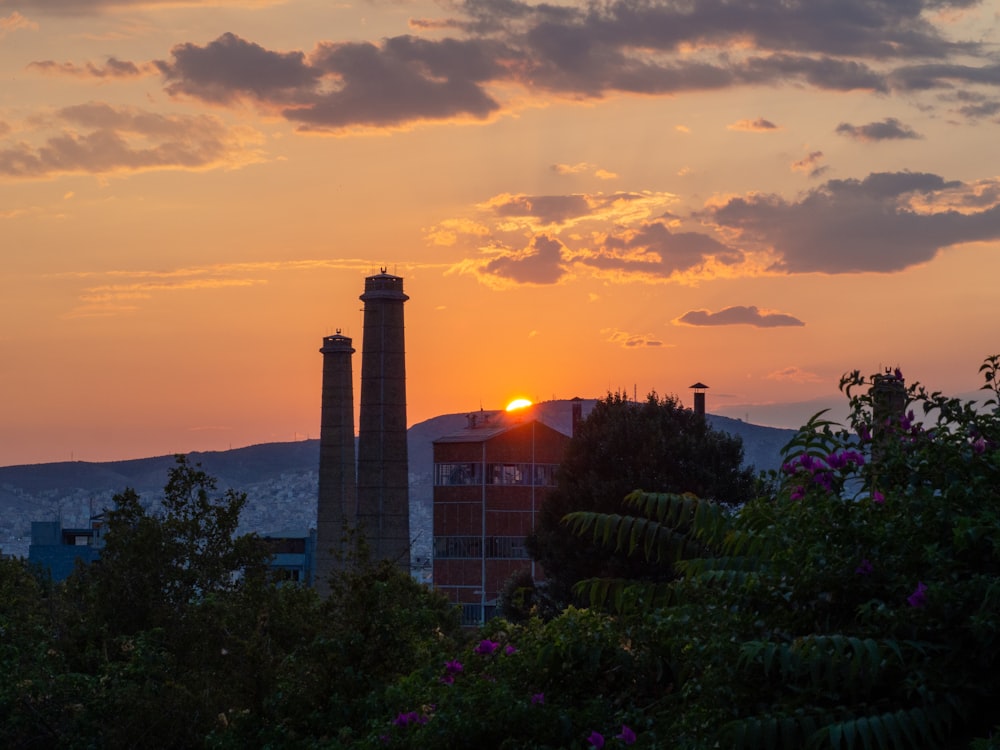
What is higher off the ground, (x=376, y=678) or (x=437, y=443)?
(x=437, y=443)

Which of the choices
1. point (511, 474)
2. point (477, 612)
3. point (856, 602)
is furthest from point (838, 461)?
point (511, 474)

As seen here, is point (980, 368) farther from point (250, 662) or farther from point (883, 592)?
point (250, 662)

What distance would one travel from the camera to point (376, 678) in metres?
15.1

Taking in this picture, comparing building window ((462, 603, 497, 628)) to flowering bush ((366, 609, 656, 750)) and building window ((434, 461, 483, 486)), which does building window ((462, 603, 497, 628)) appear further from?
flowering bush ((366, 609, 656, 750))

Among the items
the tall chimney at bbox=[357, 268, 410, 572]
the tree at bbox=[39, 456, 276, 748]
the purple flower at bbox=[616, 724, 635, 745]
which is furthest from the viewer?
the tall chimney at bbox=[357, 268, 410, 572]

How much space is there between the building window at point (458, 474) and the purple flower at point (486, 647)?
71.4 meters

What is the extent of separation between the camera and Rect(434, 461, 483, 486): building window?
8412cm

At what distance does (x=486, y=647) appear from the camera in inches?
486

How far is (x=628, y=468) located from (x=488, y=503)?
34833 millimetres

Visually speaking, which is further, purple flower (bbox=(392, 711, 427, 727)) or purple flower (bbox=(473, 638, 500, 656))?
purple flower (bbox=(473, 638, 500, 656))

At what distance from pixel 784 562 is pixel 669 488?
38.5 meters

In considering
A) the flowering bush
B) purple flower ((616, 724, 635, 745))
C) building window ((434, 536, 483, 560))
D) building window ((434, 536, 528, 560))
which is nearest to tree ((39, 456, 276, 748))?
the flowering bush

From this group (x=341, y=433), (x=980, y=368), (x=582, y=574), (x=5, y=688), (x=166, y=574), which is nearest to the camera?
(x=980, y=368)

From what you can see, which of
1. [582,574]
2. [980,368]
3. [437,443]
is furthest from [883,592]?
[437,443]
